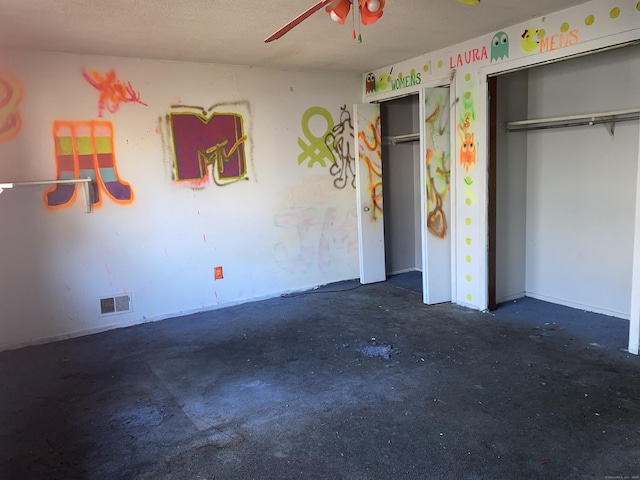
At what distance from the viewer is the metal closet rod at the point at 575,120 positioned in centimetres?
364

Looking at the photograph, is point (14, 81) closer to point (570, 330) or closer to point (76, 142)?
point (76, 142)

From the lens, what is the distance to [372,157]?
5.32 metres

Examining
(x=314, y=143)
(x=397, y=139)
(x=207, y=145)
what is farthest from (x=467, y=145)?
(x=207, y=145)

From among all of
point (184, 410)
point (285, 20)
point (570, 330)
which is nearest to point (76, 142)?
point (285, 20)

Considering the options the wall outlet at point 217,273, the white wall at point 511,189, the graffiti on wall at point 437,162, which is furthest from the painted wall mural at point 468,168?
the wall outlet at point 217,273

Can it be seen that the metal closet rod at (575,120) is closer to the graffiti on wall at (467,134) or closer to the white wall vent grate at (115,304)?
the graffiti on wall at (467,134)

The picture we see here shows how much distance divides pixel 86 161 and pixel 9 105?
0.67 meters

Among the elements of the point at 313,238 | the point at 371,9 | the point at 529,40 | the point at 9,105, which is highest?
the point at 529,40

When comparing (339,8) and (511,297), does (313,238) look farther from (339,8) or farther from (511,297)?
(339,8)

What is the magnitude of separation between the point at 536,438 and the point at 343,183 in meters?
3.52

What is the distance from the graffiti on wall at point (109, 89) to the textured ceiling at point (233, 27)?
0.64 feet

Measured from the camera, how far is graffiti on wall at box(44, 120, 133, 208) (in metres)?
3.97

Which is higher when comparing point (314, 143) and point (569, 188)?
point (314, 143)

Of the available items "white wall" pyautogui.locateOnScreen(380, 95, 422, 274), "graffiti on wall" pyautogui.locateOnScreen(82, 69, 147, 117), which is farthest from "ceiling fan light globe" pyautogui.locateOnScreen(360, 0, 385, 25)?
"white wall" pyautogui.locateOnScreen(380, 95, 422, 274)
